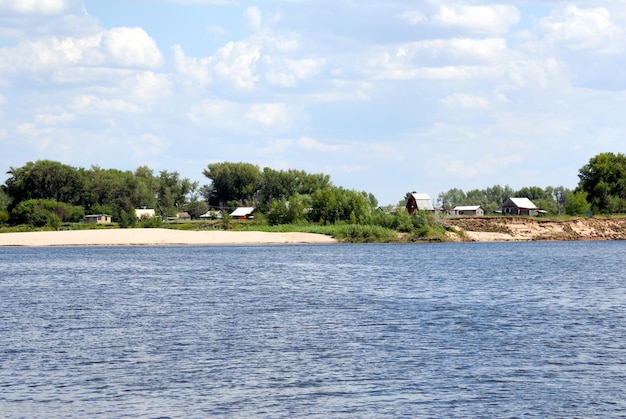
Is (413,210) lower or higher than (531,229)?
higher

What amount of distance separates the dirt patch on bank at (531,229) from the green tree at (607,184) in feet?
16.3

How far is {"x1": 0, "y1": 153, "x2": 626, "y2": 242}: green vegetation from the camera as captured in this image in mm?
127625

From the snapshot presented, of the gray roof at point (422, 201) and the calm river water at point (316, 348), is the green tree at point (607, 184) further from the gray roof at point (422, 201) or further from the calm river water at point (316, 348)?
the calm river water at point (316, 348)

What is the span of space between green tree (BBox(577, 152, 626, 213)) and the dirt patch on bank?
496 cm

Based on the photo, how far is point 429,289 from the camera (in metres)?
50.3

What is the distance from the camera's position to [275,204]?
464 ft

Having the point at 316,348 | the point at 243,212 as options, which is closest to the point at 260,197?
the point at 243,212

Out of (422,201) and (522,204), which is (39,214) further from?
(522,204)

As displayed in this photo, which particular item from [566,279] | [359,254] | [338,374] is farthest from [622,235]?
[338,374]

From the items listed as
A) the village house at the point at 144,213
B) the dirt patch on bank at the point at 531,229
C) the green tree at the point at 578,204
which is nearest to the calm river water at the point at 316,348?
the dirt patch on bank at the point at 531,229

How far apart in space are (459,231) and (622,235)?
106 ft

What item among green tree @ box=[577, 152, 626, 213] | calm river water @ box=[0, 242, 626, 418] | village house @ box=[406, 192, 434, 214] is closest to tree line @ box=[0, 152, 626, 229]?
green tree @ box=[577, 152, 626, 213]

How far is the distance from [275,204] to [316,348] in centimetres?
11314

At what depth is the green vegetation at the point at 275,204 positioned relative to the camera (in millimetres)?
127625
